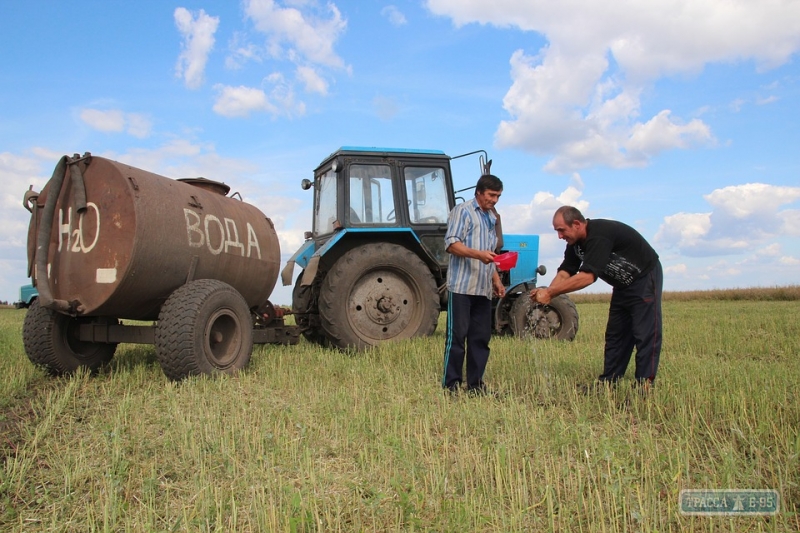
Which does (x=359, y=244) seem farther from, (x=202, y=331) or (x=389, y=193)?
(x=202, y=331)

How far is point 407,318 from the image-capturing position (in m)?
7.21

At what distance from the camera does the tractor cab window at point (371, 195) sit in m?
7.29

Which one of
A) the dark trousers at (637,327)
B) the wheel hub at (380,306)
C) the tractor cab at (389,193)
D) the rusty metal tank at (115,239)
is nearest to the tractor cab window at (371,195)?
the tractor cab at (389,193)

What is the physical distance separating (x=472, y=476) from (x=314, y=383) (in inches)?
95.0

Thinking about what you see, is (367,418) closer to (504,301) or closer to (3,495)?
(3,495)

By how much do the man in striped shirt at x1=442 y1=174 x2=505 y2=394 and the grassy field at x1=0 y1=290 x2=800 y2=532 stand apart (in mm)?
275

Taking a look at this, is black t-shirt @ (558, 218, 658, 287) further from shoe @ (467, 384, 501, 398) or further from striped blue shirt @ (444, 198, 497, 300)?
shoe @ (467, 384, 501, 398)

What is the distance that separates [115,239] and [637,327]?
14.4 ft

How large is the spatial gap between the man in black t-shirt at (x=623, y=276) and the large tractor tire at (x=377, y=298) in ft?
8.75

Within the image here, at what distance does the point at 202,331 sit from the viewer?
5.14 meters

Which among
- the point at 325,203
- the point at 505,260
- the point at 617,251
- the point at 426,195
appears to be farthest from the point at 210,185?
the point at 617,251

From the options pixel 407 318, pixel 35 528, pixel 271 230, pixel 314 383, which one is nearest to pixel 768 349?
pixel 407 318

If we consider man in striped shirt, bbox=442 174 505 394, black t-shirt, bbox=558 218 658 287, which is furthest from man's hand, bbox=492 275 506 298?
black t-shirt, bbox=558 218 658 287

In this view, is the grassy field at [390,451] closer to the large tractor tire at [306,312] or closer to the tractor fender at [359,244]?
the tractor fender at [359,244]
